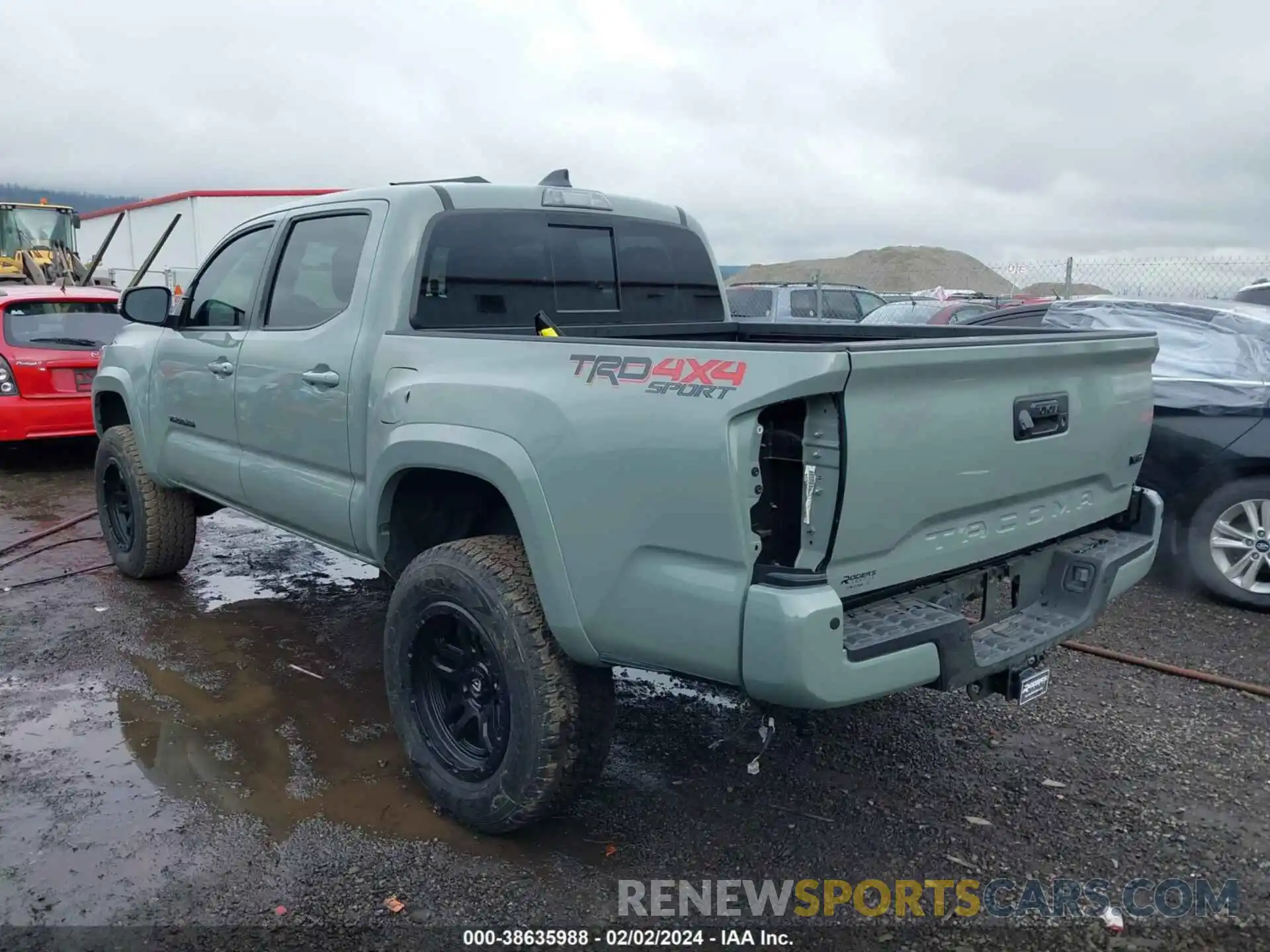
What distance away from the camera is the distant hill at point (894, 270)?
167ft

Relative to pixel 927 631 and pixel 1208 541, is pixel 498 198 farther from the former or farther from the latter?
pixel 1208 541

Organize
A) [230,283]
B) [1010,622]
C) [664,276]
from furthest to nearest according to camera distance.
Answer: [230,283], [664,276], [1010,622]

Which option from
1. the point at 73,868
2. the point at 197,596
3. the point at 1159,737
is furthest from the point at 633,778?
the point at 197,596

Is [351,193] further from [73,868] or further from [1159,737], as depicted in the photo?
[1159,737]

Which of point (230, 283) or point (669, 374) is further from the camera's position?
point (230, 283)

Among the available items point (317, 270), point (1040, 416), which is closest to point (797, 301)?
point (317, 270)

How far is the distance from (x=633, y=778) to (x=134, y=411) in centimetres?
354

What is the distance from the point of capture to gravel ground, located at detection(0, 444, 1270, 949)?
9.27 feet

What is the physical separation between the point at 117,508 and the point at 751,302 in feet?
32.9

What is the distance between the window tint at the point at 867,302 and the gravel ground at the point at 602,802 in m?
10.6

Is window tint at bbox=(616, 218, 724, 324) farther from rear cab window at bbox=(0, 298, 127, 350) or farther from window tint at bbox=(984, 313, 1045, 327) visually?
rear cab window at bbox=(0, 298, 127, 350)

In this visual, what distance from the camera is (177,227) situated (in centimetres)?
2162

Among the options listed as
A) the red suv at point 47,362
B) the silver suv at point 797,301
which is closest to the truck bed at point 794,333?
the red suv at point 47,362

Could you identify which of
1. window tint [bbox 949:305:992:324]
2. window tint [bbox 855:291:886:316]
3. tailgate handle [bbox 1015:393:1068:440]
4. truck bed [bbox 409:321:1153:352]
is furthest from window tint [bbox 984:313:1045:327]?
window tint [bbox 855:291:886:316]
